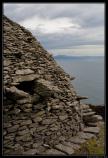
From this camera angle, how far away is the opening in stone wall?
11228 mm

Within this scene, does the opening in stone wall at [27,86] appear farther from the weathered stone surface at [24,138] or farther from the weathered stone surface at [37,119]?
the weathered stone surface at [24,138]

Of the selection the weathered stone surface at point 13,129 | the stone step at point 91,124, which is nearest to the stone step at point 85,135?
the stone step at point 91,124

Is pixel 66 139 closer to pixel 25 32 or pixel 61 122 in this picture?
pixel 61 122

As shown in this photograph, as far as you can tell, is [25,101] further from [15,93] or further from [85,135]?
[85,135]

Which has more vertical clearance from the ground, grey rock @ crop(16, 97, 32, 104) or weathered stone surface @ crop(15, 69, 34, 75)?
weathered stone surface @ crop(15, 69, 34, 75)

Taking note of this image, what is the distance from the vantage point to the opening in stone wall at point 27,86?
1123 cm

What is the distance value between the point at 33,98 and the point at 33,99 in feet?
0.13

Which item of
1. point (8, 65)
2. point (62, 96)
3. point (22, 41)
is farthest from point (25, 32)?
point (62, 96)

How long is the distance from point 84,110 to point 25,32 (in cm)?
501

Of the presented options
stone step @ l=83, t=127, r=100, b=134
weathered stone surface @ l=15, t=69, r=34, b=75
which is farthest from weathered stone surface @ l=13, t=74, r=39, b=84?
stone step @ l=83, t=127, r=100, b=134

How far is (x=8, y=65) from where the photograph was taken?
36.8 feet

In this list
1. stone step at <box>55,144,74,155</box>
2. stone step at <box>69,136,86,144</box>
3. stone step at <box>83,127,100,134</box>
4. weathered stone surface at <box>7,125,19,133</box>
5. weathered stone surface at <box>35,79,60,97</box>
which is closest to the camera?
weathered stone surface at <box>7,125,19,133</box>

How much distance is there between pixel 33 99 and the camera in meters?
10.8

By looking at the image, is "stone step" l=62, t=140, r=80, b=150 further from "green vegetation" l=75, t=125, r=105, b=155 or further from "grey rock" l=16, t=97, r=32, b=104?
"grey rock" l=16, t=97, r=32, b=104
